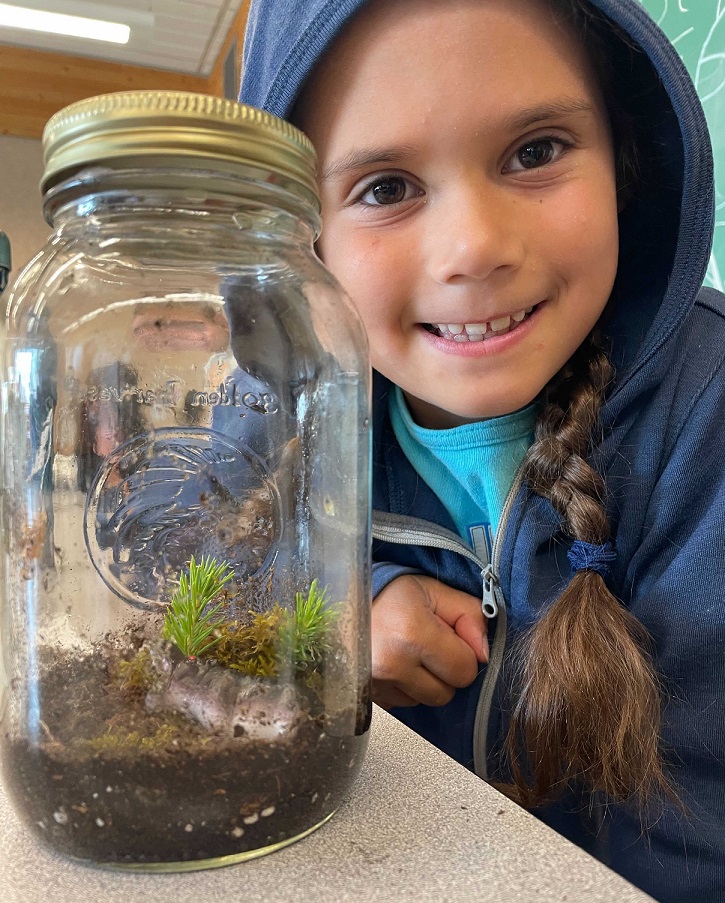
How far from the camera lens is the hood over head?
21.0 inches

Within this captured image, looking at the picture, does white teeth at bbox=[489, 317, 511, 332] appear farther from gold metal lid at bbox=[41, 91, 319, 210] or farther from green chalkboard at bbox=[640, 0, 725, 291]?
green chalkboard at bbox=[640, 0, 725, 291]

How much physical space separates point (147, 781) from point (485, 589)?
41cm

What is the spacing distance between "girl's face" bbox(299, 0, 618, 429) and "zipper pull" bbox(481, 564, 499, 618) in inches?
5.5

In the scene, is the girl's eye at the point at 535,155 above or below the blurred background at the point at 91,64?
below

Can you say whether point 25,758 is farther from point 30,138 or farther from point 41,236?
point 30,138

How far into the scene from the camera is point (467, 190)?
514mm

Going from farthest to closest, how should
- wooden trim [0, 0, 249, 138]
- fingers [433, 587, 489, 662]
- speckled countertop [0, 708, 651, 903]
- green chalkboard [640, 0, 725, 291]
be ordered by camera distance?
wooden trim [0, 0, 249, 138] → green chalkboard [640, 0, 725, 291] → fingers [433, 587, 489, 662] → speckled countertop [0, 708, 651, 903]

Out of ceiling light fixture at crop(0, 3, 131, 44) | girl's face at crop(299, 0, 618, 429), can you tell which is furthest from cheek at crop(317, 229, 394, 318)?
ceiling light fixture at crop(0, 3, 131, 44)

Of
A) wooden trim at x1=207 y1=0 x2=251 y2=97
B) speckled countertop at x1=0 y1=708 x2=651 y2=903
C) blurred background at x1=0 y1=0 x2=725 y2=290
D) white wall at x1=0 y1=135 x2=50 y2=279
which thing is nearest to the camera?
speckled countertop at x1=0 y1=708 x2=651 y2=903

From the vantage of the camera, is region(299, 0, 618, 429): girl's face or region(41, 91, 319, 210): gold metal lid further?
region(299, 0, 618, 429): girl's face

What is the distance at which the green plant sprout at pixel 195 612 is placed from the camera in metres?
0.29

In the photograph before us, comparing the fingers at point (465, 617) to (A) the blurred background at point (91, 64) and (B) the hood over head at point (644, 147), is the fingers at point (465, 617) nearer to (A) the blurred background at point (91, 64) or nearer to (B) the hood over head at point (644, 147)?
(B) the hood over head at point (644, 147)

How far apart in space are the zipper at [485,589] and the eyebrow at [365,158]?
28 cm

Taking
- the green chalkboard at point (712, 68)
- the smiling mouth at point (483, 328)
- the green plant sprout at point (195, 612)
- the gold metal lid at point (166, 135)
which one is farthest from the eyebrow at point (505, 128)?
the green chalkboard at point (712, 68)
